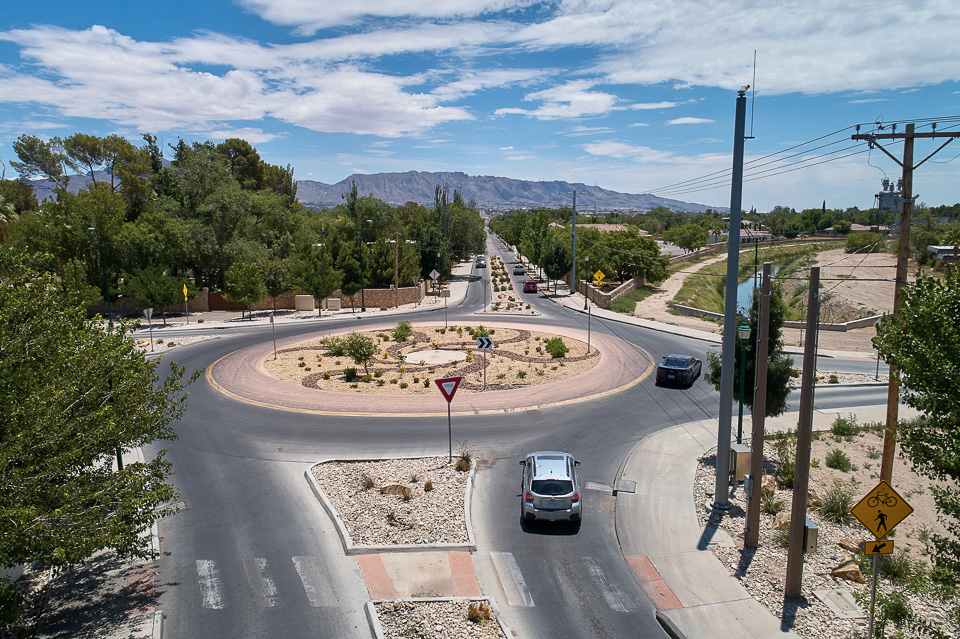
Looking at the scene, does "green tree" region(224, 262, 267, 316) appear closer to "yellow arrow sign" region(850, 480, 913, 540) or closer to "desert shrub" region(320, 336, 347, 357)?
"desert shrub" region(320, 336, 347, 357)

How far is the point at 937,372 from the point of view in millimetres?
7551

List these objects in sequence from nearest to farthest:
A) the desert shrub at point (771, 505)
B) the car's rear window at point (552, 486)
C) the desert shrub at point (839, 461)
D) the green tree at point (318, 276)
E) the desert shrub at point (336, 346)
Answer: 1. the car's rear window at point (552, 486)
2. the desert shrub at point (771, 505)
3. the desert shrub at point (839, 461)
4. the desert shrub at point (336, 346)
5. the green tree at point (318, 276)

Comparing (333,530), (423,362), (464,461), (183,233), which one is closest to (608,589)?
(333,530)

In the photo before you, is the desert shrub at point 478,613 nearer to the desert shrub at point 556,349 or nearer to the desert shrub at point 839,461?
the desert shrub at point 839,461

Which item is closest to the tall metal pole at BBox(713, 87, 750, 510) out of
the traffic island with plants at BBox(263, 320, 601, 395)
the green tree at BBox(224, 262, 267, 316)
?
the traffic island with plants at BBox(263, 320, 601, 395)

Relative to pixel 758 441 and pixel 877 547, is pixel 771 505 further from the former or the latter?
pixel 877 547

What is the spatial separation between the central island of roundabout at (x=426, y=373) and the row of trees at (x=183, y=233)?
1598cm

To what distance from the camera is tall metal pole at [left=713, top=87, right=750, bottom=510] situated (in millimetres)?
12453

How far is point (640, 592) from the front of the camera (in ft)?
35.1

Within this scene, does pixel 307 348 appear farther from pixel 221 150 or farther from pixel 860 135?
pixel 221 150

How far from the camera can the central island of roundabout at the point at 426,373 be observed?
22.5 metres

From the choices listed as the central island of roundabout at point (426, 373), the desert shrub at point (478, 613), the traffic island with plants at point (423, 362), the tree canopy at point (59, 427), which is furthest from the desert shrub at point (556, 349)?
the tree canopy at point (59, 427)

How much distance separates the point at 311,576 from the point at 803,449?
Result: 928 centimetres

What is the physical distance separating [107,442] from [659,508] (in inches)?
457
